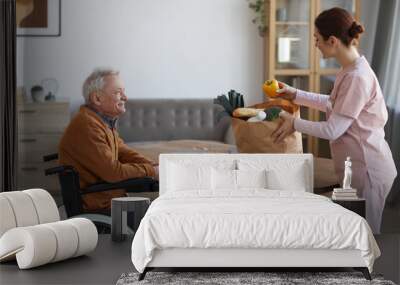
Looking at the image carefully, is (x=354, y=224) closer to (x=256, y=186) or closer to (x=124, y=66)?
(x=256, y=186)

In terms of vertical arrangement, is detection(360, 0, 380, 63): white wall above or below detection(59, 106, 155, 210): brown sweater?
above

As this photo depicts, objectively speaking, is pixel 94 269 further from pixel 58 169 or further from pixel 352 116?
pixel 352 116

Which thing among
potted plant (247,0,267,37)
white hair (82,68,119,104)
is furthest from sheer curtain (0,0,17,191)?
potted plant (247,0,267,37)

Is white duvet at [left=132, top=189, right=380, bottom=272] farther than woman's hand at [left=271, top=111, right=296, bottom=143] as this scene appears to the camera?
No

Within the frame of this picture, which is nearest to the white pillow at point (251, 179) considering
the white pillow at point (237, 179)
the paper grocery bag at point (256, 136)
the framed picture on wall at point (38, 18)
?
the white pillow at point (237, 179)

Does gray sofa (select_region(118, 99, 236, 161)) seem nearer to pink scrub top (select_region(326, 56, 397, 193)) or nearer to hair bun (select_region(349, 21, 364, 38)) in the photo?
pink scrub top (select_region(326, 56, 397, 193))

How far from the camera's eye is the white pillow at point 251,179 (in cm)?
693

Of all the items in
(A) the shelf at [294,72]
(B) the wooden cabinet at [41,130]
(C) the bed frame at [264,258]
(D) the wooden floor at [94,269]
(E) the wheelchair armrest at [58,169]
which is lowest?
(D) the wooden floor at [94,269]

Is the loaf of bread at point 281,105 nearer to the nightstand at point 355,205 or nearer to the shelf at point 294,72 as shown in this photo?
the shelf at point 294,72

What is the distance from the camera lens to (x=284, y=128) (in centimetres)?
744

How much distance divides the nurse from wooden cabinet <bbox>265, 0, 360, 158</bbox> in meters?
0.06

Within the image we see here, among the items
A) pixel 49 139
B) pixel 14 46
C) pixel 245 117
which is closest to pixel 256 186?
pixel 245 117

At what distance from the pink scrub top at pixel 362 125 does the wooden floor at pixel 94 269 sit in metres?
0.70

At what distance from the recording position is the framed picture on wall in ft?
24.4
